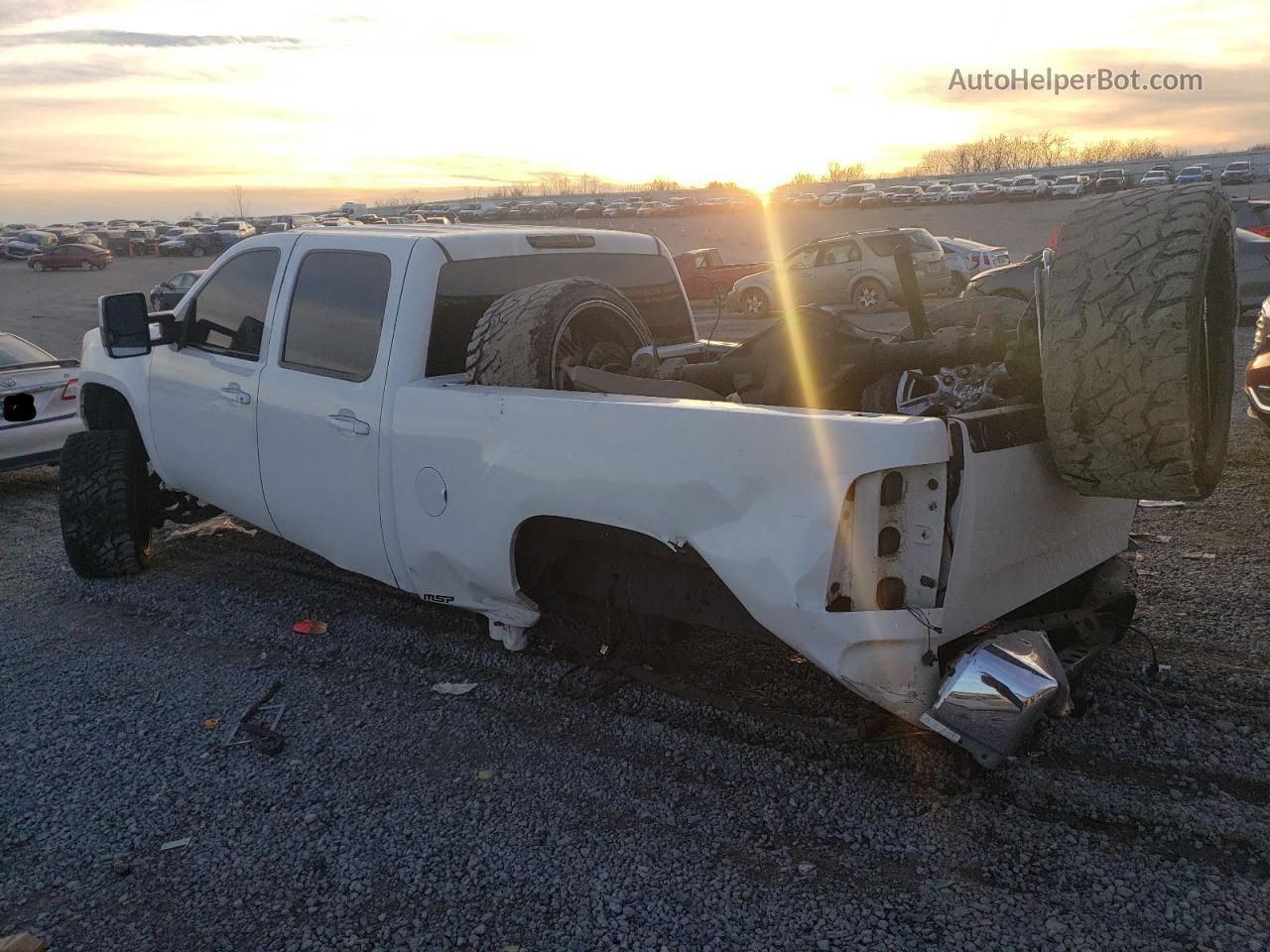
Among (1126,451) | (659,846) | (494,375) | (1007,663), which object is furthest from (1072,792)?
(494,375)

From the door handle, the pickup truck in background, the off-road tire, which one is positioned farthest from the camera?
the pickup truck in background

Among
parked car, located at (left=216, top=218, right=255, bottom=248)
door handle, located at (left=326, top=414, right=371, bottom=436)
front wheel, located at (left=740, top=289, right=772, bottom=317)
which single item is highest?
parked car, located at (left=216, top=218, right=255, bottom=248)

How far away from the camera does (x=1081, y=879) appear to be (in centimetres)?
270

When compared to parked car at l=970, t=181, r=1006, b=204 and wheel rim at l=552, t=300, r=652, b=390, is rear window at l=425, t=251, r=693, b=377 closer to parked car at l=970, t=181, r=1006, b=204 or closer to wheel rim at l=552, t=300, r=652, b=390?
wheel rim at l=552, t=300, r=652, b=390

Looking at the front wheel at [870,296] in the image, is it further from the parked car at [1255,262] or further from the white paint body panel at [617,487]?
the white paint body panel at [617,487]

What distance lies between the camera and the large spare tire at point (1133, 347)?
9.01 feet

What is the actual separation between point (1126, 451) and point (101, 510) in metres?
5.17

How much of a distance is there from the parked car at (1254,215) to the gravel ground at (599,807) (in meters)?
11.2

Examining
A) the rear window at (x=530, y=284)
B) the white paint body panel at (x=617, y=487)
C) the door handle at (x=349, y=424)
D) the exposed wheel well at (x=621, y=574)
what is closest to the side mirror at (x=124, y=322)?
the white paint body panel at (x=617, y=487)

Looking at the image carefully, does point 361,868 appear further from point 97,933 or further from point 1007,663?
point 1007,663

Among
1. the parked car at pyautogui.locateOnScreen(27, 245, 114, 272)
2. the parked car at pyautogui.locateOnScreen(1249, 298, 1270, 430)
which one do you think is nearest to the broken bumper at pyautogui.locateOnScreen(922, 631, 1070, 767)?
the parked car at pyautogui.locateOnScreen(1249, 298, 1270, 430)

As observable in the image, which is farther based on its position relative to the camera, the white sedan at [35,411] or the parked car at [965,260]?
the parked car at [965,260]

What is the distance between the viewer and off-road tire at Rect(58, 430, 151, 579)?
18.5 feet

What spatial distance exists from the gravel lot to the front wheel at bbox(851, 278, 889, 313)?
16.3 m
